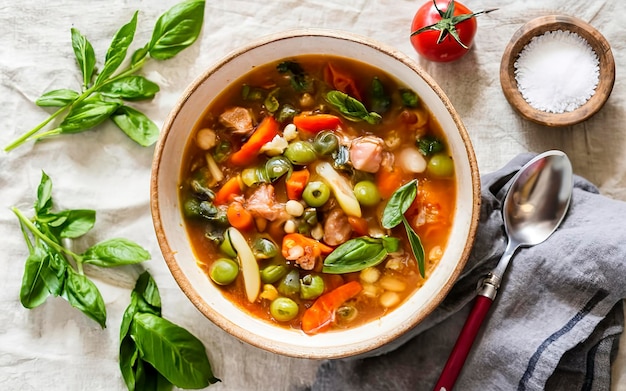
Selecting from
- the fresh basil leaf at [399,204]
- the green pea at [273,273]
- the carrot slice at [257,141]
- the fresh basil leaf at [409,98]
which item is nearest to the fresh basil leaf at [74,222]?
the carrot slice at [257,141]

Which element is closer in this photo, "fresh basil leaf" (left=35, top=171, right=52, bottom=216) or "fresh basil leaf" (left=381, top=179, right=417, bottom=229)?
"fresh basil leaf" (left=381, top=179, right=417, bottom=229)

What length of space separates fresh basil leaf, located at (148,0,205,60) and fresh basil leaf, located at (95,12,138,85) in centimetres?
9

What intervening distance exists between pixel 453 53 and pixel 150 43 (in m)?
1.29

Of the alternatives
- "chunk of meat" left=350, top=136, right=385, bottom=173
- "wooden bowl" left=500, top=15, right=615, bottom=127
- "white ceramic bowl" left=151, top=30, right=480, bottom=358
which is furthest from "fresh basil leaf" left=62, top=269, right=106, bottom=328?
"wooden bowl" left=500, top=15, right=615, bottom=127

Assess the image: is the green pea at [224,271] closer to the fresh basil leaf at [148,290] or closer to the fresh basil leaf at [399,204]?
the fresh basil leaf at [148,290]

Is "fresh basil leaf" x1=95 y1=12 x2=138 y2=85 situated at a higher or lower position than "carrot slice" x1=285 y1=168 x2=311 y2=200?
higher

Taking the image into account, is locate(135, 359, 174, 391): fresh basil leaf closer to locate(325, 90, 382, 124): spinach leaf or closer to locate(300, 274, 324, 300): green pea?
locate(300, 274, 324, 300): green pea

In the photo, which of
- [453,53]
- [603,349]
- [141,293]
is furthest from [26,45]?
[603,349]

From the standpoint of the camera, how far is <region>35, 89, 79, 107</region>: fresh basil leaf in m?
3.08

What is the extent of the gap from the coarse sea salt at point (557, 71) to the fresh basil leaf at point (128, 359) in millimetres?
1999

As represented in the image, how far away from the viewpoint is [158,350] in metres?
3.00

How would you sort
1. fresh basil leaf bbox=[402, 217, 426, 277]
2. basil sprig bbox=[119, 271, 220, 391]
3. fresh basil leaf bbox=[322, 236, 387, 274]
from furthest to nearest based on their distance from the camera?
1. basil sprig bbox=[119, 271, 220, 391]
2. fresh basil leaf bbox=[322, 236, 387, 274]
3. fresh basil leaf bbox=[402, 217, 426, 277]

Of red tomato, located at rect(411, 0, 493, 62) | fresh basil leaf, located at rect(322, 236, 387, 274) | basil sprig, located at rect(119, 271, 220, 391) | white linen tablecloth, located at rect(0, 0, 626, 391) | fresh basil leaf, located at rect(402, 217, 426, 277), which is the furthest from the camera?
white linen tablecloth, located at rect(0, 0, 626, 391)

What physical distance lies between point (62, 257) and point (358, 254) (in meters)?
1.31
